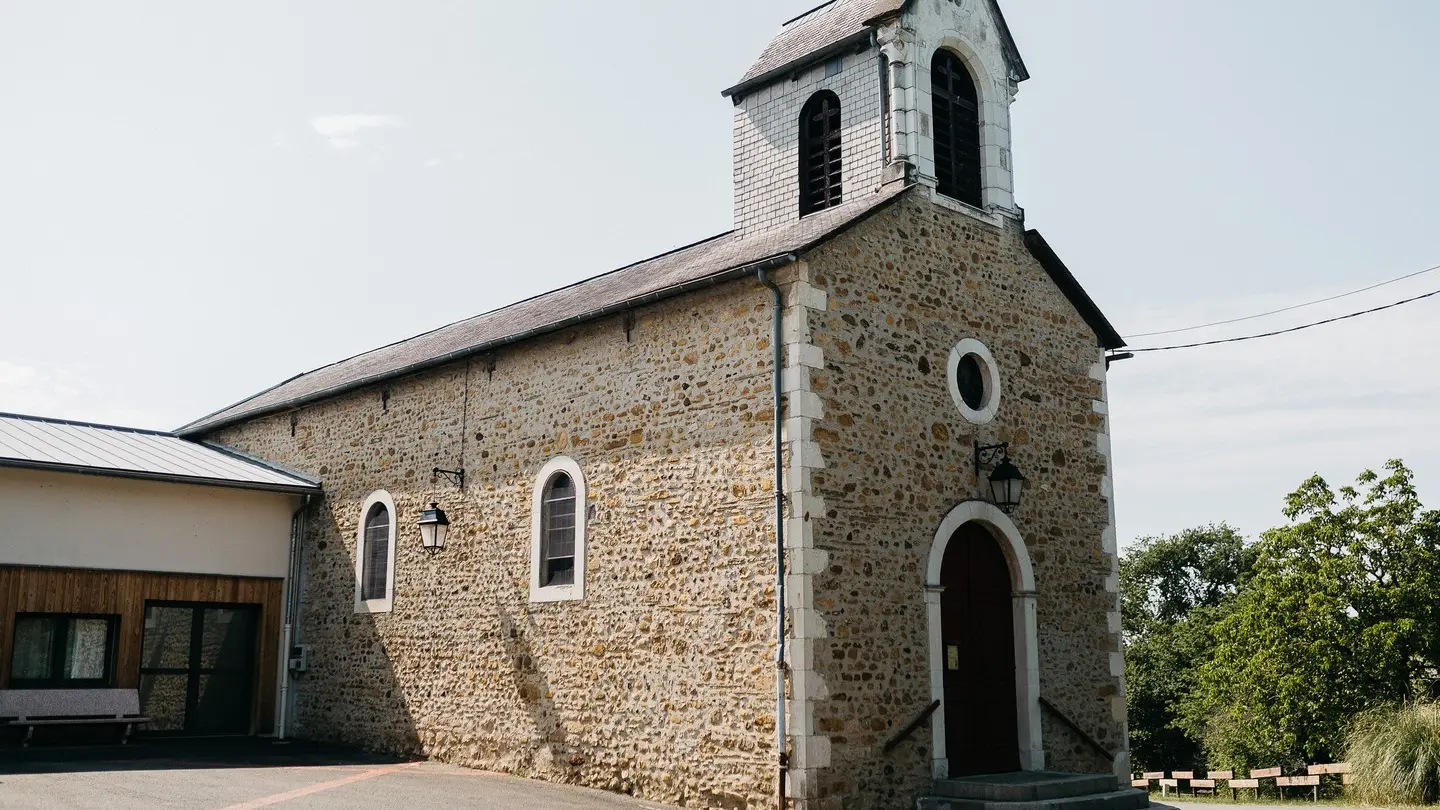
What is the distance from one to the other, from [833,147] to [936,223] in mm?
1613

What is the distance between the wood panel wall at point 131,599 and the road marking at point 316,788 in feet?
12.4

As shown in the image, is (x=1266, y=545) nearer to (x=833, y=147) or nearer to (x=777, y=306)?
(x=833, y=147)

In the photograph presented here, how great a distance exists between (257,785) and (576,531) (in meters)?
3.70

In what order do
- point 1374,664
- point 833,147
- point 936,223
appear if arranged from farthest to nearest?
point 1374,664 → point 833,147 → point 936,223

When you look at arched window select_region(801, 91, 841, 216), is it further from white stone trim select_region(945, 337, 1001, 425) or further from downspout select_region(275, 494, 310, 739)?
downspout select_region(275, 494, 310, 739)

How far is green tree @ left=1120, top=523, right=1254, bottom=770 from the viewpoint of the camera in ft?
141

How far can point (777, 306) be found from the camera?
10289 mm

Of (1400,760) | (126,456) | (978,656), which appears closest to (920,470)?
(978,656)

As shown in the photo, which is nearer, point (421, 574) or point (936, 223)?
point (936, 223)

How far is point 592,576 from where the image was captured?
38.3 feet

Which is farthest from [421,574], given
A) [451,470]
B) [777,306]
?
[777,306]

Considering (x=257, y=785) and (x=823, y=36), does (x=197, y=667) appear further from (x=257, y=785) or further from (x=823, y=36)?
(x=823, y=36)

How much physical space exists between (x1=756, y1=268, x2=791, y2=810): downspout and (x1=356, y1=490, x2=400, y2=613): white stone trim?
6239 mm

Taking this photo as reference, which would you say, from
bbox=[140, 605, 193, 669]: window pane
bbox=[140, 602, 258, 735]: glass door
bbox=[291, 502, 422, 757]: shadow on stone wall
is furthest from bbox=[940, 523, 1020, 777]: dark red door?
bbox=[140, 605, 193, 669]: window pane
